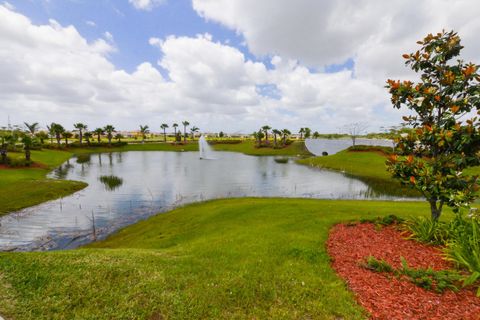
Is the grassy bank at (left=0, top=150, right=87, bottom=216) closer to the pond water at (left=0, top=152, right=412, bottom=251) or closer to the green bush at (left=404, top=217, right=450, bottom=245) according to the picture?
the pond water at (left=0, top=152, right=412, bottom=251)

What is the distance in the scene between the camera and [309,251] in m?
9.02

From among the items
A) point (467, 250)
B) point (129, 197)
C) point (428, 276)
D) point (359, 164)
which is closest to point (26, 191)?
point (129, 197)

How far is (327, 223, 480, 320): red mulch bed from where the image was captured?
560 centimetres

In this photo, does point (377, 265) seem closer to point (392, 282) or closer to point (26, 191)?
point (392, 282)

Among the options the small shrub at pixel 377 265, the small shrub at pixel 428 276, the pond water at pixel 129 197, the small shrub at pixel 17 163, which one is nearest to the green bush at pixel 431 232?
the small shrub at pixel 428 276

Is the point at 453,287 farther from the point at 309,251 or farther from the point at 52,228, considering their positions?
→ the point at 52,228

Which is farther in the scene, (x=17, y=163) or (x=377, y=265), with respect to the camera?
(x=17, y=163)

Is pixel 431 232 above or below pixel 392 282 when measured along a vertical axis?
above

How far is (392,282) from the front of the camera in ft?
22.3

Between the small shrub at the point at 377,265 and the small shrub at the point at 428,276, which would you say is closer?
the small shrub at the point at 428,276

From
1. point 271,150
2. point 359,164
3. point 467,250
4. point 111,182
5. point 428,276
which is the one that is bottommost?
point 111,182

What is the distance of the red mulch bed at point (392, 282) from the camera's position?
5598mm

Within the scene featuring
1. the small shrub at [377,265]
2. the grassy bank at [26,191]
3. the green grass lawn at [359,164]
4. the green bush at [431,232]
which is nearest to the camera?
the small shrub at [377,265]

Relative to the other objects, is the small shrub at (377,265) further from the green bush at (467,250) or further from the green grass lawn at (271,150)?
A: the green grass lawn at (271,150)
